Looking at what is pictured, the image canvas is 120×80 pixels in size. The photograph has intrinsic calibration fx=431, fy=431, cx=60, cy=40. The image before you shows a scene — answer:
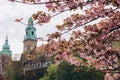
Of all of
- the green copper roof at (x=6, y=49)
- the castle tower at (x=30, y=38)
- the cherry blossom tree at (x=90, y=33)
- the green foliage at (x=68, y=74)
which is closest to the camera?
the cherry blossom tree at (x=90, y=33)

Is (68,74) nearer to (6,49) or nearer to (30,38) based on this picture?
(30,38)

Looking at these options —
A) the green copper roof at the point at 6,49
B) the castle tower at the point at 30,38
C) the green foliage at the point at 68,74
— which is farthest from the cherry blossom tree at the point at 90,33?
the green copper roof at the point at 6,49

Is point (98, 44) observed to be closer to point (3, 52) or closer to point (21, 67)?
point (21, 67)

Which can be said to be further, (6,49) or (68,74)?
(6,49)

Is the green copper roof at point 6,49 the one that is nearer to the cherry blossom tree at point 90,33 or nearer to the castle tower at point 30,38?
the castle tower at point 30,38

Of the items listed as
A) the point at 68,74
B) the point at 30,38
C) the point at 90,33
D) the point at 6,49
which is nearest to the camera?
the point at 90,33

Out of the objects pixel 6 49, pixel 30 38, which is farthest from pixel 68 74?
pixel 6 49

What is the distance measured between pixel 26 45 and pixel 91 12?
120575 millimetres

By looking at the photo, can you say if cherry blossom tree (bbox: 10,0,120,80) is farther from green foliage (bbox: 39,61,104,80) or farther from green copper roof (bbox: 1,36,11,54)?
green copper roof (bbox: 1,36,11,54)

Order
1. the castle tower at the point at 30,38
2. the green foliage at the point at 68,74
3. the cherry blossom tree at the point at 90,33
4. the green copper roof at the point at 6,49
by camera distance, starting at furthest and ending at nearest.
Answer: the green copper roof at the point at 6,49
the castle tower at the point at 30,38
the green foliage at the point at 68,74
the cherry blossom tree at the point at 90,33

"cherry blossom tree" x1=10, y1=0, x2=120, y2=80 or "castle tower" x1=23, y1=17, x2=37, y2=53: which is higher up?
"castle tower" x1=23, y1=17, x2=37, y2=53

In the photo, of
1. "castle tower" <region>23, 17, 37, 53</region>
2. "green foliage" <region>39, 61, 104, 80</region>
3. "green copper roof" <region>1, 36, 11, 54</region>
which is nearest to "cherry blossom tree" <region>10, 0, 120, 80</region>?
"green foliage" <region>39, 61, 104, 80</region>

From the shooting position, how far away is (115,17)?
8.41m

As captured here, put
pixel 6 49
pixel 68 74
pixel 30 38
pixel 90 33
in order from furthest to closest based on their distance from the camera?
pixel 6 49 → pixel 30 38 → pixel 68 74 → pixel 90 33
